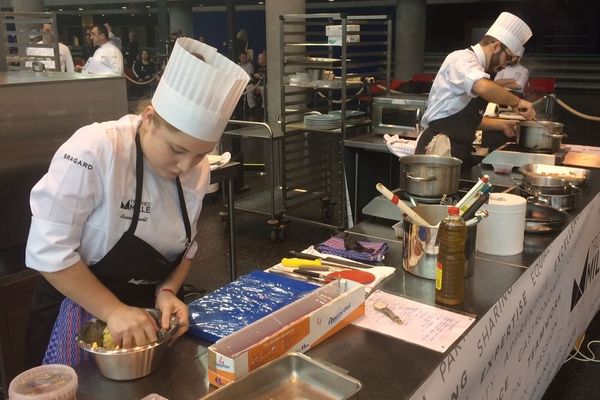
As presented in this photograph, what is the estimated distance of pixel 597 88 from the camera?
1301 cm

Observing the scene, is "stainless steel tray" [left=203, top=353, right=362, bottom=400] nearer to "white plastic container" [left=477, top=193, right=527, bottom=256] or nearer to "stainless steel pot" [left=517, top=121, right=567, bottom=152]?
"white plastic container" [left=477, top=193, right=527, bottom=256]

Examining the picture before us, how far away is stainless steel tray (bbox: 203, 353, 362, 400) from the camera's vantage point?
109cm

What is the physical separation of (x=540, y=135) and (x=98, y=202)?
2702mm

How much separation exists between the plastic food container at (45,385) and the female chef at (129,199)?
15 cm

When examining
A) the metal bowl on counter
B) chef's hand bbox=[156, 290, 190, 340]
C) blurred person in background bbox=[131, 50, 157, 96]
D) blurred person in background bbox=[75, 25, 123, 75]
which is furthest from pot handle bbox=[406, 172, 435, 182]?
blurred person in background bbox=[131, 50, 157, 96]

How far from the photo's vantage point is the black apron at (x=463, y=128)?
3627 mm

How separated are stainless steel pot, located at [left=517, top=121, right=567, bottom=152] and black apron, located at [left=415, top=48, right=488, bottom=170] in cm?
36

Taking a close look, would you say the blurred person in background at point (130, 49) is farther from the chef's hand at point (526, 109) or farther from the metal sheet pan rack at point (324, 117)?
the chef's hand at point (526, 109)

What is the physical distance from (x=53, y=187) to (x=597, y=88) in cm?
1399

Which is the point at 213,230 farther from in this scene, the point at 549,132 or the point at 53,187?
the point at 53,187

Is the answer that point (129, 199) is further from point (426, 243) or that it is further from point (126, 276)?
point (426, 243)

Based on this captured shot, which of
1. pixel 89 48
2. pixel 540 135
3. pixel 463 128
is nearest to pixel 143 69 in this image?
pixel 89 48

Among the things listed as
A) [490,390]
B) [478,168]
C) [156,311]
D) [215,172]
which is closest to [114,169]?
[156,311]

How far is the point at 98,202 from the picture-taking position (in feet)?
4.71
